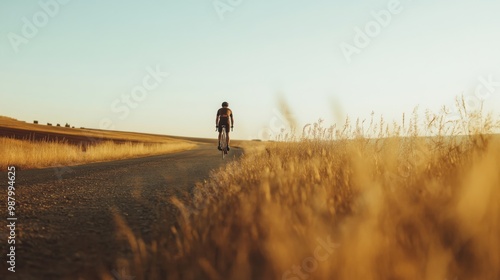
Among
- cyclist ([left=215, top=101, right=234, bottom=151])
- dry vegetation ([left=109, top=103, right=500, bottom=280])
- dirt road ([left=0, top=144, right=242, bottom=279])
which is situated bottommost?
dirt road ([left=0, top=144, right=242, bottom=279])

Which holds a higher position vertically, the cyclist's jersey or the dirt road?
the cyclist's jersey

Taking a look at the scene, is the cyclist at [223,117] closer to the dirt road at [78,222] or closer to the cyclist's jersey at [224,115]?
the cyclist's jersey at [224,115]

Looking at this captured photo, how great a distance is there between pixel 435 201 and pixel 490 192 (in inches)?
14.6

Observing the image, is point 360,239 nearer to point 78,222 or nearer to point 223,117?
point 78,222

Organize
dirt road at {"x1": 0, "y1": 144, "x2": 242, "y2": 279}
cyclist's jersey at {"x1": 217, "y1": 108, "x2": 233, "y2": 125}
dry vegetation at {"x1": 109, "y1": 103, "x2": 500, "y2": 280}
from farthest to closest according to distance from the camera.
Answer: cyclist's jersey at {"x1": 217, "y1": 108, "x2": 233, "y2": 125}
dirt road at {"x1": 0, "y1": 144, "x2": 242, "y2": 279}
dry vegetation at {"x1": 109, "y1": 103, "x2": 500, "y2": 280}

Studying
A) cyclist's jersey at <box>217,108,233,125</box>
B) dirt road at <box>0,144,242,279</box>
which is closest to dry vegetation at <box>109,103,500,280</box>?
dirt road at <box>0,144,242,279</box>

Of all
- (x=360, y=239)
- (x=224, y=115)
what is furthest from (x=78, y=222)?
(x=224, y=115)

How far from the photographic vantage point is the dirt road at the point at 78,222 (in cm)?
275

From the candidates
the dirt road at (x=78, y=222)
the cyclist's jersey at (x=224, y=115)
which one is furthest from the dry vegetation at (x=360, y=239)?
the cyclist's jersey at (x=224, y=115)

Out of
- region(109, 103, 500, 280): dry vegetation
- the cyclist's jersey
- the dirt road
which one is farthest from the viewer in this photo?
the cyclist's jersey

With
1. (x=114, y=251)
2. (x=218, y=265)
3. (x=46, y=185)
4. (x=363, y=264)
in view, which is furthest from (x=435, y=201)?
(x=46, y=185)

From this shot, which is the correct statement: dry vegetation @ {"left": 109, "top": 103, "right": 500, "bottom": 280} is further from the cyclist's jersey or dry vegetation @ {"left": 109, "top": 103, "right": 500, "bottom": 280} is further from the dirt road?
the cyclist's jersey

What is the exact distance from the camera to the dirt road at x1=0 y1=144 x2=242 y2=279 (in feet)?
9.04

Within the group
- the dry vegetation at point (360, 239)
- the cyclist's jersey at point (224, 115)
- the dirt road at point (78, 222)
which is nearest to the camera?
the dry vegetation at point (360, 239)
